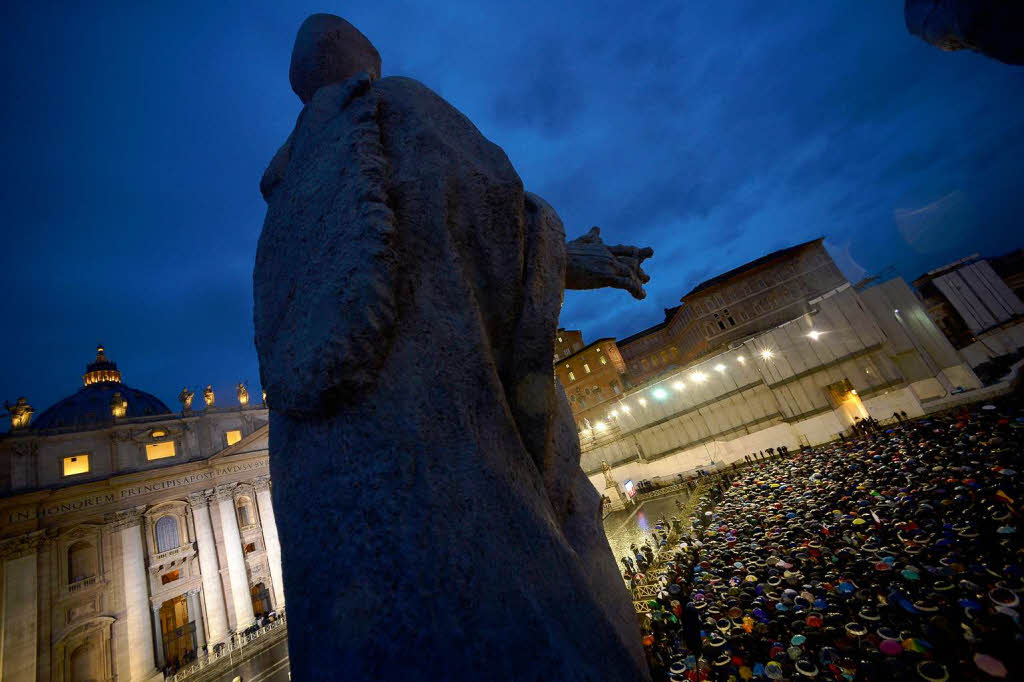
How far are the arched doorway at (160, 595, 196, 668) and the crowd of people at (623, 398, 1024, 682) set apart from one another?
28609 mm

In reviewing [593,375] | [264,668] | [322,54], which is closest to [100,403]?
[264,668]

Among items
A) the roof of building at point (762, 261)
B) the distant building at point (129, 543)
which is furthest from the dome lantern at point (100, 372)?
the roof of building at point (762, 261)

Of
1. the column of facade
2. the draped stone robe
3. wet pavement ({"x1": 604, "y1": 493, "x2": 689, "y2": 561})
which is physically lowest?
wet pavement ({"x1": 604, "y1": 493, "x2": 689, "y2": 561})

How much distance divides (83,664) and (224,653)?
7290 mm

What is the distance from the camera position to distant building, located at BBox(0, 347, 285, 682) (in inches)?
792

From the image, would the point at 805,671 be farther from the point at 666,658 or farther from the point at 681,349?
the point at 681,349

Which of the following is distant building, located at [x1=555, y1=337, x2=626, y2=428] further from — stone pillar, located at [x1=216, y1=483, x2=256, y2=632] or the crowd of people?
stone pillar, located at [x1=216, y1=483, x2=256, y2=632]

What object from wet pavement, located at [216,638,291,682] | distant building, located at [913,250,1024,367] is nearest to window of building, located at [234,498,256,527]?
wet pavement, located at [216,638,291,682]

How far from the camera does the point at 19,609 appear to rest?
62.9 ft

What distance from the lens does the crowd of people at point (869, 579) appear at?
4.12 meters

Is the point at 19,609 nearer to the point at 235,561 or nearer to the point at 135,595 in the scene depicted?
the point at 135,595

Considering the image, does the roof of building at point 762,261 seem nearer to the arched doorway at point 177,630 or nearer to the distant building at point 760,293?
the distant building at point 760,293

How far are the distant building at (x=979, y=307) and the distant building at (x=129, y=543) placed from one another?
160 feet

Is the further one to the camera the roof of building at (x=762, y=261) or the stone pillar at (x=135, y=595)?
the roof of building at (x=762, y=261)
